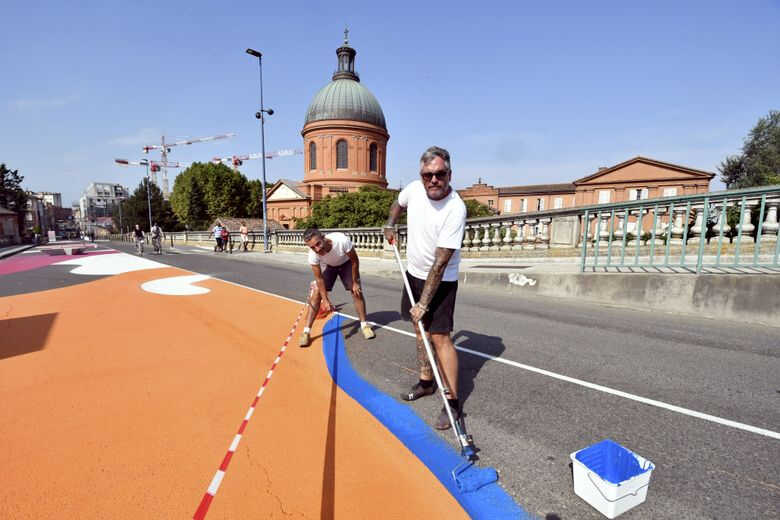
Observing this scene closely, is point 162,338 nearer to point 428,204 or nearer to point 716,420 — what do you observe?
point 428,204

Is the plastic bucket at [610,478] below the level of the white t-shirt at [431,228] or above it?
below

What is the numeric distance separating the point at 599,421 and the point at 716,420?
865mm

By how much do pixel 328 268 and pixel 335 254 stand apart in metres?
0.41

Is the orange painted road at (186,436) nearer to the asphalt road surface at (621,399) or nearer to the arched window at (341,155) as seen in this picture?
the asphalt road surface at (621,399)

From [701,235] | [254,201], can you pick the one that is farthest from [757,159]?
[254,201]

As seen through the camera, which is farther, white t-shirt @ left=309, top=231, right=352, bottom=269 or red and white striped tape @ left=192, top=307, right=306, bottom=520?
white t-shirt @ left=309, top=231, right=352, bottom=269

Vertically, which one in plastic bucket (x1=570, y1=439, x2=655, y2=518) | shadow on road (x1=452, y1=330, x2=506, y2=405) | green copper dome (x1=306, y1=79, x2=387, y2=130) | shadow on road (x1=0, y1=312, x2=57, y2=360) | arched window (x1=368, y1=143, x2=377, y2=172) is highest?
green copper dome (x1=306, y1=79, x2=387, y2=130)

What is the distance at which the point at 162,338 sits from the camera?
505 centimetres

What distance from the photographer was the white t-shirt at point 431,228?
2676 mm

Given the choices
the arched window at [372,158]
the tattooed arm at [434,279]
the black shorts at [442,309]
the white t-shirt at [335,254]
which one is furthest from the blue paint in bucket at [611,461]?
the arched window at [372,158]

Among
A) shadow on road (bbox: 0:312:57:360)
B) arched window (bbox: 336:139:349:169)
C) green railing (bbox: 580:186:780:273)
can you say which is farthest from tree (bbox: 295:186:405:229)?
shadow on road (bbox: 0:312:57:360)

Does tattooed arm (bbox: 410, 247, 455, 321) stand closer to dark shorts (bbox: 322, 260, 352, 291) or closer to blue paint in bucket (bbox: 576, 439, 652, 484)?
blue paint in bucket (bbox: 576, 439, 652, 484)

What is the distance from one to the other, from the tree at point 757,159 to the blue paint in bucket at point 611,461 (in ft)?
202

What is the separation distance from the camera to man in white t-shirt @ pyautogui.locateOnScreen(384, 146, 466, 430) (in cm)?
269
